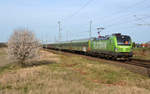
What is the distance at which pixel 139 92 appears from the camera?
8.12m

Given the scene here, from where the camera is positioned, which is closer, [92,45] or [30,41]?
[30,41]

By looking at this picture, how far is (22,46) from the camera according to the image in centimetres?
2011

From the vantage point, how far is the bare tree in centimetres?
2030

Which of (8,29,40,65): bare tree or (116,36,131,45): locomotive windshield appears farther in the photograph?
(116,36,131,45): locomotive windshield

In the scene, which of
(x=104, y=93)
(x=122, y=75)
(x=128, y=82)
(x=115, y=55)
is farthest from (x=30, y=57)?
(x=104, y=93)

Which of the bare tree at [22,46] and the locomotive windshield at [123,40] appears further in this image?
the locomotive windshield at [123,40]

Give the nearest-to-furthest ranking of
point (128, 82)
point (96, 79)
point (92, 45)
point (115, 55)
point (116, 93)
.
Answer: point (116, 93)
point (128, 82)
point (96, 79)
point (115, 55)
point (92, 45)

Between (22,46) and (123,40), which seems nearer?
(22,46)

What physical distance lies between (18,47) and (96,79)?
35.5 ft

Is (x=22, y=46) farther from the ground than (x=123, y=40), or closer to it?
closer to it

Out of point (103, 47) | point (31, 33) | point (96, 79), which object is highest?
point (31, 33)

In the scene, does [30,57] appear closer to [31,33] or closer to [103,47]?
[31,33]

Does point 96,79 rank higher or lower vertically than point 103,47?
lower

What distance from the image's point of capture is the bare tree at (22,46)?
20297 mm
